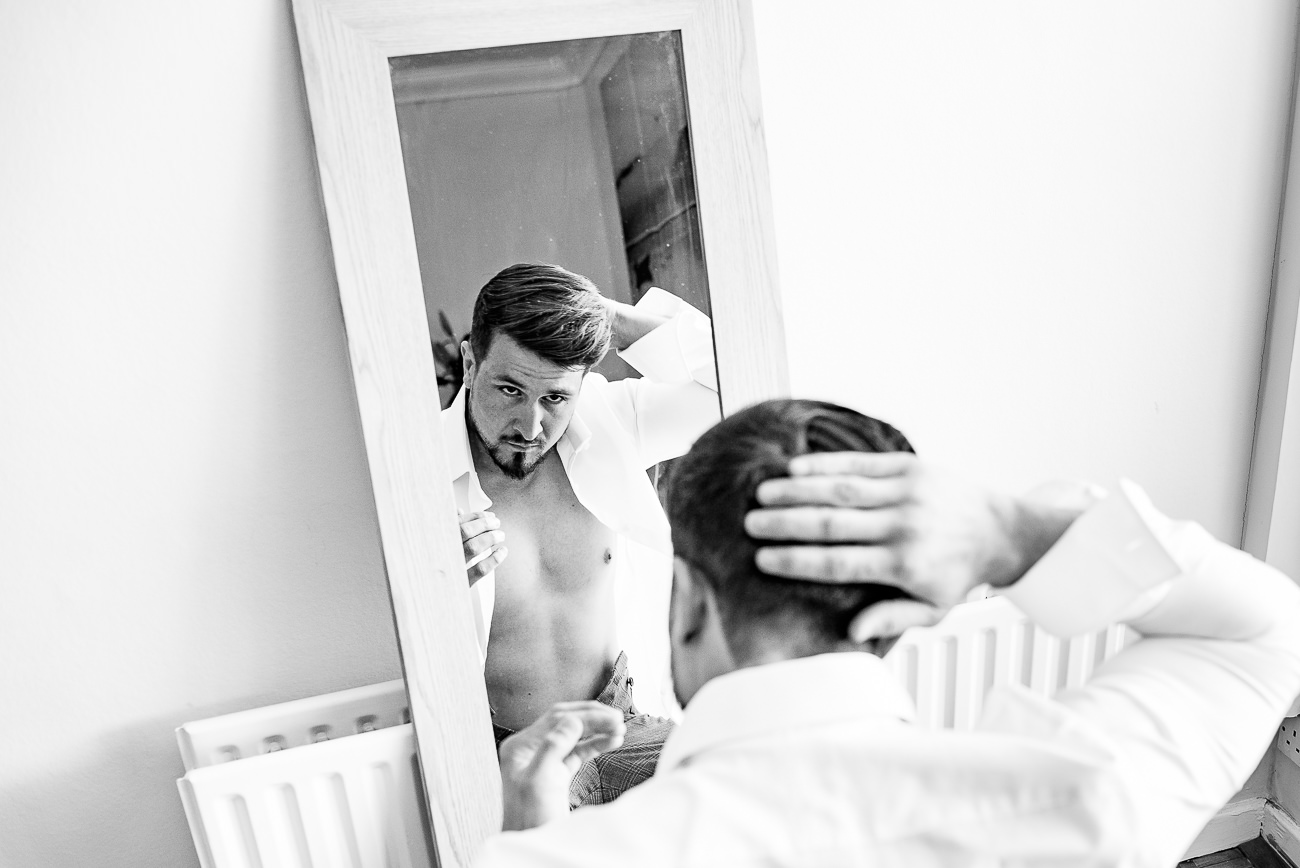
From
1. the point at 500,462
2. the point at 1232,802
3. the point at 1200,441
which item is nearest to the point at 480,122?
the point at 500,462

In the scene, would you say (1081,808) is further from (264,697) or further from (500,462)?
(264,697)

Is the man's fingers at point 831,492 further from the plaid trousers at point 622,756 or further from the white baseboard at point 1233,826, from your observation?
the white baseboard at point 1233,826

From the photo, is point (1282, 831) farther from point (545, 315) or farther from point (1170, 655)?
point (545, 315)

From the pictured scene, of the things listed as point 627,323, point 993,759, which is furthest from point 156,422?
point 993,759

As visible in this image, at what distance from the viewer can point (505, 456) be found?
125 cm

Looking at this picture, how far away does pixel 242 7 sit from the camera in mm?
1093

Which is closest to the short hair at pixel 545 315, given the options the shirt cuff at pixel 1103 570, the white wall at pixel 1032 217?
the white wall at pixel 1032 217

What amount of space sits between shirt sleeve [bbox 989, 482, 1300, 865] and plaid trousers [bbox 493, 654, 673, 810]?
0.73 m

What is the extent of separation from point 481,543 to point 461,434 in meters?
0.16

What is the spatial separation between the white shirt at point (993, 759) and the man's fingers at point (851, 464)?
14cm

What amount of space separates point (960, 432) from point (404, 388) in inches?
36.2

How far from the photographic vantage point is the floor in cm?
192

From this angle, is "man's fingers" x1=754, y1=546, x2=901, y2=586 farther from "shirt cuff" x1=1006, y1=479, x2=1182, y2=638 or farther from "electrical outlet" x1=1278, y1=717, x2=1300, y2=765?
"electrical outlet" x1=1278, y1=717, x2=1300, y2=765

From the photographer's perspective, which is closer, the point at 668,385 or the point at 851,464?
the point at 851,464
